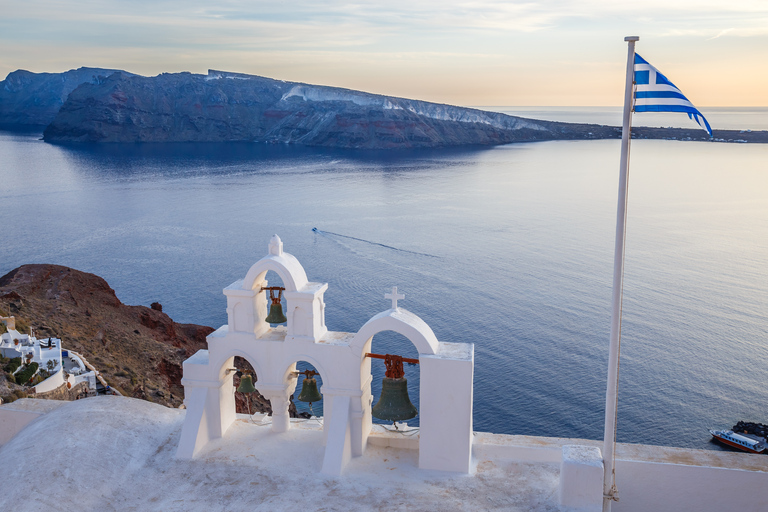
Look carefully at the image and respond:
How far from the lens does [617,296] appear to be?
7531 mm

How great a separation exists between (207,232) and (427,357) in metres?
47.3

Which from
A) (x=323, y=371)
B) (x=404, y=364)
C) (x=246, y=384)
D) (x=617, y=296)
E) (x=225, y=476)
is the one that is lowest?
(x=404, y=364)

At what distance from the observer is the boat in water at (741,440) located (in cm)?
2162

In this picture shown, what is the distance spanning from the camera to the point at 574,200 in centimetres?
6600

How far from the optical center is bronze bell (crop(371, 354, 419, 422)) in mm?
9070

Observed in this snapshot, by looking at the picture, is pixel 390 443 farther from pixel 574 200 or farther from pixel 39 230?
pixel 574 200

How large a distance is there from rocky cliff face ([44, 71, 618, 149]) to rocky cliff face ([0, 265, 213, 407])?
102 metres

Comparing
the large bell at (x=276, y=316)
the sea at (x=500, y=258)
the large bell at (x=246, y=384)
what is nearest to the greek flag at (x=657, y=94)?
the large bell at (x=276, y=316)

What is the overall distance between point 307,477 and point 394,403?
157 centimetres

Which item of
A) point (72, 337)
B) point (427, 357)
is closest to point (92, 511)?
point (427, 357)

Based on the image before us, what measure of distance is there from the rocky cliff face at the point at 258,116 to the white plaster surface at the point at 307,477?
408 feet

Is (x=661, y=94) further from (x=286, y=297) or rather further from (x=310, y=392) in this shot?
(x=310, y=392)

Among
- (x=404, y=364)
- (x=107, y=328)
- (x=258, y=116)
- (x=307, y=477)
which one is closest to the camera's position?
(x=307, y=477)

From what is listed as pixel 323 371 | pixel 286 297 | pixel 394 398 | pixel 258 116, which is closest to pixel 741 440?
pixel 394 398
